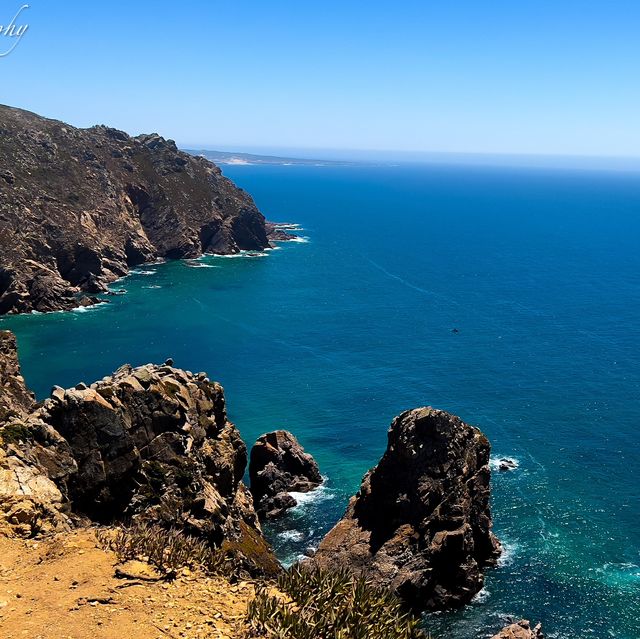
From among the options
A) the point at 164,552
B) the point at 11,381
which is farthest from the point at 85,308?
the point at 164,552

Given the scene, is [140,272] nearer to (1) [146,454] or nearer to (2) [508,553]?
(2) [508,553]

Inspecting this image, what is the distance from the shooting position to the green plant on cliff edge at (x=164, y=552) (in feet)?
80.8

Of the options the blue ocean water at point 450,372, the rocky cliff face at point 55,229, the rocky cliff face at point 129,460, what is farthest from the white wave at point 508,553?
the rocky cliff face at point 55,229

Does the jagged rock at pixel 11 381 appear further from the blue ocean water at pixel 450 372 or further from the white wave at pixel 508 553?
the white wave at pixel 508 553

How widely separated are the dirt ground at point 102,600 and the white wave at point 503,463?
5911 centimetres

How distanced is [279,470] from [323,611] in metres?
53.3

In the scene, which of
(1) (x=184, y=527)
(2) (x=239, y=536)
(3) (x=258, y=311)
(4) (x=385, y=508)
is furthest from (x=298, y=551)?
(3) (x=258, y=311)

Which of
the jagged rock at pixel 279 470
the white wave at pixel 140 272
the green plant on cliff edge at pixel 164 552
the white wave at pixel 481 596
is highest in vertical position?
the green plant on cliff edge at pixel 164 552

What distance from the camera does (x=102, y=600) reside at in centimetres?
2245

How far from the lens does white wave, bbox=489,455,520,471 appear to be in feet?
255

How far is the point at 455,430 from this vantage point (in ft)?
195

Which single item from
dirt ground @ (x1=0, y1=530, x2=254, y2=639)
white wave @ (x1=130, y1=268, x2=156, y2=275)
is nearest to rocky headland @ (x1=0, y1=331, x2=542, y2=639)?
dirt ground @ (x1=0, y1=530, x2=254, y2=639)

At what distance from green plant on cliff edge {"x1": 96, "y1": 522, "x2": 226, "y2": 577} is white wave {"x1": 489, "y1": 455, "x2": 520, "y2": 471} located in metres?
57.2

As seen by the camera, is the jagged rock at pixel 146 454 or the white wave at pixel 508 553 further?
the white wave at pixel 508 553
